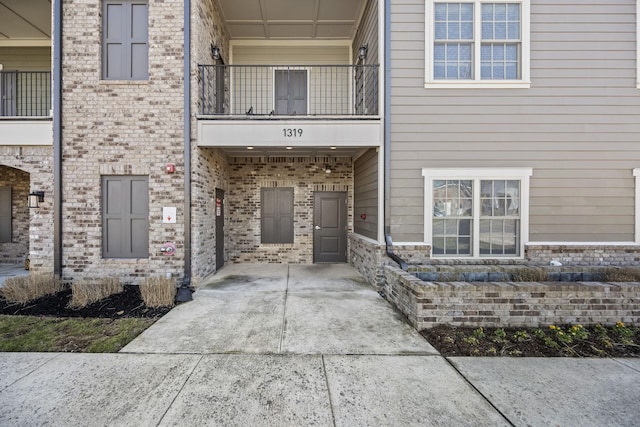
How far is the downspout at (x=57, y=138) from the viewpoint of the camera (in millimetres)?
5691

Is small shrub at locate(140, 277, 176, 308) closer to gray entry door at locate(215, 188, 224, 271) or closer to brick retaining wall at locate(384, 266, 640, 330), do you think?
gray entry door at locate(215, 188, 224, 271)

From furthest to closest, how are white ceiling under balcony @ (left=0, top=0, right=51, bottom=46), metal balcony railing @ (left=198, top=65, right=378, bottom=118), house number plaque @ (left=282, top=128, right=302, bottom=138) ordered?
metal balcony railing @ (left=198, top=65, right=378, bottom=118), white ceiling under balcony @ (left=0, top=0, right=51, bottom=46), house number plaque @ (left=282, top=128, right=302, bottom=138)

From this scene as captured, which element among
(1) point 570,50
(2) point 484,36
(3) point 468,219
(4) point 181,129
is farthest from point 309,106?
(1) point 570,50

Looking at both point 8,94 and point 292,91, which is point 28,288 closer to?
point 8,94

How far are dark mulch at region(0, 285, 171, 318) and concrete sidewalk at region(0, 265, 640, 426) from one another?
80cm

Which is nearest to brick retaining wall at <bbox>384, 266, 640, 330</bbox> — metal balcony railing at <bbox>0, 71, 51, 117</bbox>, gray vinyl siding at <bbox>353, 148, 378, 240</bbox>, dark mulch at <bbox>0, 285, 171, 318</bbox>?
gray vinyl siding at <bbox>353, 148, 378, 240</bbox>

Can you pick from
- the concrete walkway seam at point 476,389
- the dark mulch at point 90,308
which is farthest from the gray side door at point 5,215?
the concrete walkway seam at point 476,389

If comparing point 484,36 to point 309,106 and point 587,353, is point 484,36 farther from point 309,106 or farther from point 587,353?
point 587,353

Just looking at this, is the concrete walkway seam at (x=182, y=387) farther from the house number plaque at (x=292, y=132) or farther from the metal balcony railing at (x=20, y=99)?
the metal balcony railing at (x=20, y=99)

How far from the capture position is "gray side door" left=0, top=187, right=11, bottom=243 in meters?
7.94

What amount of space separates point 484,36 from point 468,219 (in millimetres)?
3771

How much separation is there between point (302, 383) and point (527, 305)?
331cm

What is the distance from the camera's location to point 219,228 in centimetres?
758

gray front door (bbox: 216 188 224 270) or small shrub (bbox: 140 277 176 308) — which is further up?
gray front door (bbox: 216 188 224 270)
